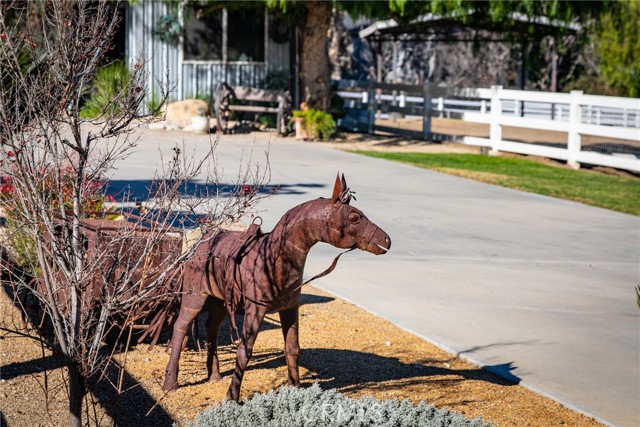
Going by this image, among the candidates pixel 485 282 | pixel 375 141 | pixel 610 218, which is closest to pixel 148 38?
pixel 375 141

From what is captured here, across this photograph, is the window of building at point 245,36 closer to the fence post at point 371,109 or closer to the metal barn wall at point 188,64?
the metal barn wall at point 188,64

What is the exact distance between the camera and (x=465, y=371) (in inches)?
274

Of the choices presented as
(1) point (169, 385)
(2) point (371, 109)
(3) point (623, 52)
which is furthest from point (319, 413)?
(3) point (623, 52)

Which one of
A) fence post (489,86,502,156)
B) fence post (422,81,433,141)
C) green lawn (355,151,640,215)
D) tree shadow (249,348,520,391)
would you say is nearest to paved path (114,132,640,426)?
A: tree shadow (249,348,520,391)

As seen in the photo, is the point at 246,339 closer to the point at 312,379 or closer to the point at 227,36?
the point at 312,379

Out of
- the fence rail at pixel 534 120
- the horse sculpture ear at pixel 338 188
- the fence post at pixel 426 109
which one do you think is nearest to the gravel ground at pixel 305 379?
the horse sculpture ear at pixel 338 188

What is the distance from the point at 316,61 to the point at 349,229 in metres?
19.4

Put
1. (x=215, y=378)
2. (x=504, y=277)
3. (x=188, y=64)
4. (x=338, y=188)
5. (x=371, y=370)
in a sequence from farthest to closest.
A: 1. (x=188, y=64)
2. (x=504, y=277)
3. (x=371, y=370)
4. (x=215, y=378)
5. (x=338, y=188)

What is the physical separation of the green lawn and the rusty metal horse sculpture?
10761 mm

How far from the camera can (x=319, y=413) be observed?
4461mm

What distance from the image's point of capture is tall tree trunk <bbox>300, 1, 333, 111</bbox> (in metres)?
23.7

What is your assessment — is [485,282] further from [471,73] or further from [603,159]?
[471,73]

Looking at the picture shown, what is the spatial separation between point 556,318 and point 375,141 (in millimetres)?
16146

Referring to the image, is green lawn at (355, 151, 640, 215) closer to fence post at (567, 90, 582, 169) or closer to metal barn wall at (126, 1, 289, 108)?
fence post at (567, 90, 582, 169)
